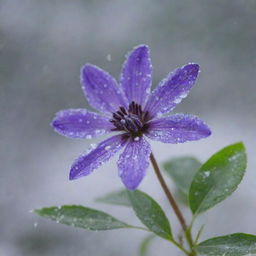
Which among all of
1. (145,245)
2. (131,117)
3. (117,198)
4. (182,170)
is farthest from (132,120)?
(145,245)

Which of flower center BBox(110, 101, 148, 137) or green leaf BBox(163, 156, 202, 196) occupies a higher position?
green leaf BBox(163, 156, 202, 196)

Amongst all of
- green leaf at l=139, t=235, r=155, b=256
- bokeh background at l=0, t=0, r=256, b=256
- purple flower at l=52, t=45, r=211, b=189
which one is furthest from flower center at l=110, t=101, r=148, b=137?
bokeh background at l=0, t=0, r=256, b=256

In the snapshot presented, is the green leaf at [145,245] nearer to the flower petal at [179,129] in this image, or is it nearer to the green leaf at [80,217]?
the green leaf at [80,217]

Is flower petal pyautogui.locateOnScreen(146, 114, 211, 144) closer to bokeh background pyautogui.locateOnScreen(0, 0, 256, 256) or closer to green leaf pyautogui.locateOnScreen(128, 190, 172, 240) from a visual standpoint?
green leaf pyautogui.locateOnScreen(128, 190, 172, 240)

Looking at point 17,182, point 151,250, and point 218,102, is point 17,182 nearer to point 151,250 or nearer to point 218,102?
point 151,250

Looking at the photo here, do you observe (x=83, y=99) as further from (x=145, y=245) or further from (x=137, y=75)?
(x=137, y=75)
